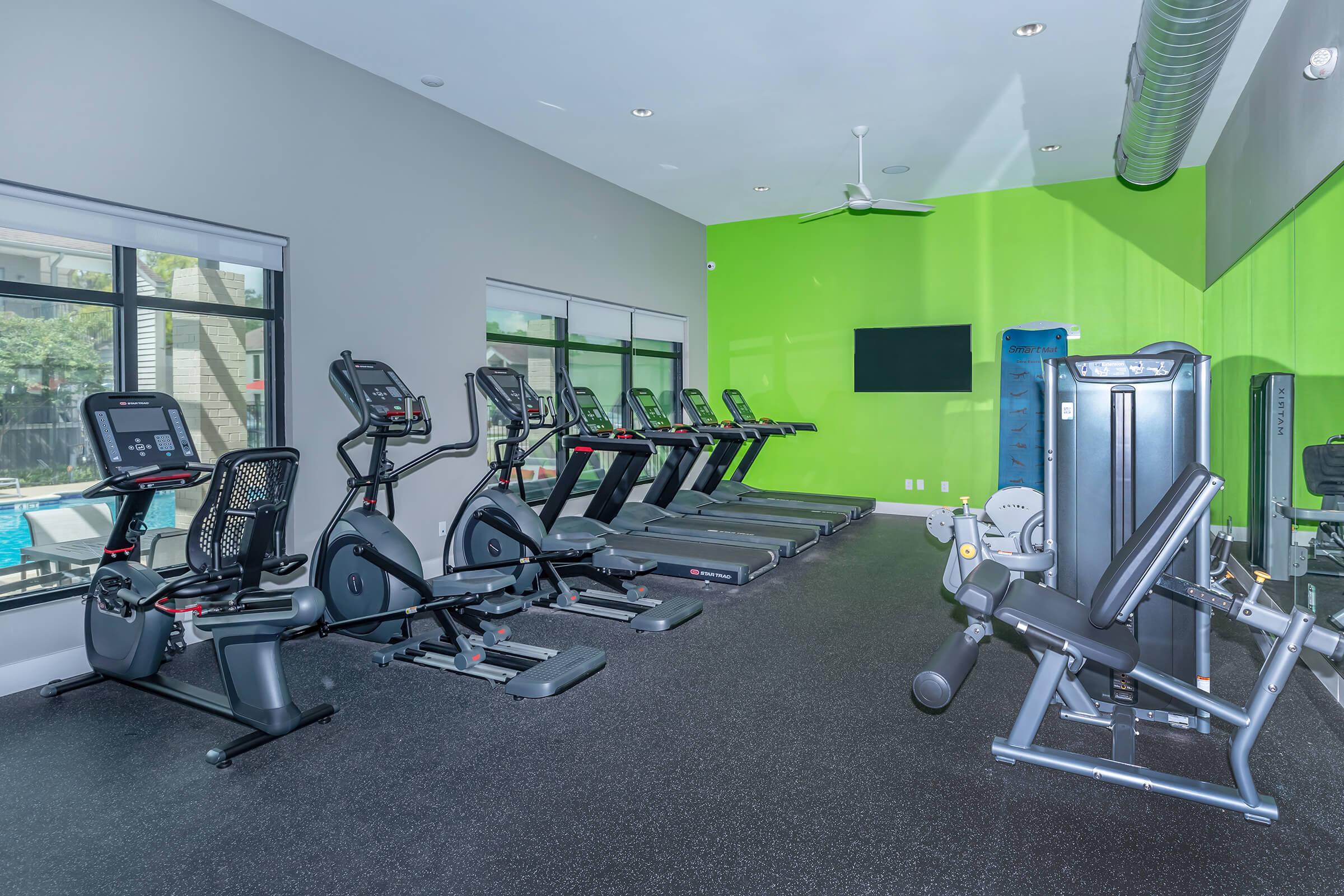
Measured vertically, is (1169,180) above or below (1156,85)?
above

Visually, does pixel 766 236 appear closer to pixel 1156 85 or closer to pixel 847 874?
pixel 1156 85

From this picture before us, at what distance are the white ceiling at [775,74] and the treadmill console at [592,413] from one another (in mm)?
2133

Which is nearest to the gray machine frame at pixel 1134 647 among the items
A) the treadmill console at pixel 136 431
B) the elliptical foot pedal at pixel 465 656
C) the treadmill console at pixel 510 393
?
the elliptical foot pedal at pixel 465 656

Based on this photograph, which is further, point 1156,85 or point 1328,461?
point 1156,85

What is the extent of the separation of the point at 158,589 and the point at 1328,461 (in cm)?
506

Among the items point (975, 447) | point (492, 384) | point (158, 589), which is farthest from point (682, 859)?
point (975, 447)

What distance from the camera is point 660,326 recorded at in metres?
8.55

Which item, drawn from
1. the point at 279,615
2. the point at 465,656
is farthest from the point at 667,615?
the point at 279,615

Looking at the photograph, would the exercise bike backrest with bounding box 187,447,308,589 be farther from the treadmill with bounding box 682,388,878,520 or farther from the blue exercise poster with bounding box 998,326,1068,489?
the blue exercise poster with bounding box 998,326,1068,489

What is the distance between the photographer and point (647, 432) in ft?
19.6

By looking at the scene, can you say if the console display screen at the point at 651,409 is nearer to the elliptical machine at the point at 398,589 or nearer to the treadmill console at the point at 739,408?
the treadmill console at the point at 739,408

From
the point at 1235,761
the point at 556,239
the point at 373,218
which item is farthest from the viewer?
the point at 556,239

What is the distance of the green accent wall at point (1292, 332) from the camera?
322 cm

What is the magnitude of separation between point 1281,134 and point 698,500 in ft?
16.6
